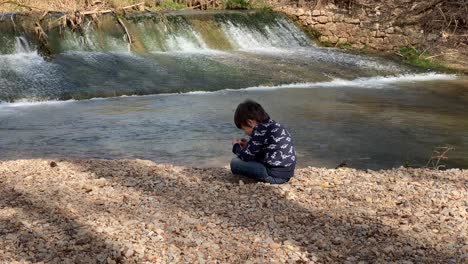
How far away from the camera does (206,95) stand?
14234 millimetres

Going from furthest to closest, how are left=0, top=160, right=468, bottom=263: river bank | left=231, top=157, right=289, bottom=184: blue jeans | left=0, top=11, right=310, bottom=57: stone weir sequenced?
left=0, top=11, right=310, bottom=57: stone weir → left=231, top=157, right=289, bottom=184: blue jeans → left=0, top=160, right=468, bottom=263: river bank

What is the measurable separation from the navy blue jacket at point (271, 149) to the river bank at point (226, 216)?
0.61 feet

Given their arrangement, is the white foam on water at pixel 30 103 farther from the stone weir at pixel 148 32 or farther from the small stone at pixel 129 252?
the small stone at pixel 129 252

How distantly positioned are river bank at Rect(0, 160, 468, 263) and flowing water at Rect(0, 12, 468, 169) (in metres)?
2.07

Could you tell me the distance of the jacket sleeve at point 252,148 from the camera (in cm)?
611

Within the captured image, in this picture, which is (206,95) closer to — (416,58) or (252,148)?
(252,148)

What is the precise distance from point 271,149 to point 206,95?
8179 mm

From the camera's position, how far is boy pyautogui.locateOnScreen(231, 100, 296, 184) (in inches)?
236

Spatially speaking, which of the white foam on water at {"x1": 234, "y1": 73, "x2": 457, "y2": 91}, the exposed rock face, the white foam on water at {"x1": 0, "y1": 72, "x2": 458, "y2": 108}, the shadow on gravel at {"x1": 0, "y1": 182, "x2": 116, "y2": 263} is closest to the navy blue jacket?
the shadow on gravel at {"x1": 0, "y1": 182, "x2": 116, "y2": 263}

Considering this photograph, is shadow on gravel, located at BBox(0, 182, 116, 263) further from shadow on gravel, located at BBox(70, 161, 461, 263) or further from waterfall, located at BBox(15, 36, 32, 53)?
waterfall, located at BBox(15, 36, 32, 53)

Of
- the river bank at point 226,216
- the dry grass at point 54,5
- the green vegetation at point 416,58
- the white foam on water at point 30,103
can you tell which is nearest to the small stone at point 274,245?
the river bank at point 226,216

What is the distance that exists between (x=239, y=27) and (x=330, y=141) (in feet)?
35.5

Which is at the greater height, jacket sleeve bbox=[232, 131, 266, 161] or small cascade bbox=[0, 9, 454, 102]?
jacket sleeve bbox=[232, 131, 266, 161]

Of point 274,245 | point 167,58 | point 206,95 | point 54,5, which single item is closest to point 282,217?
point 274,245
